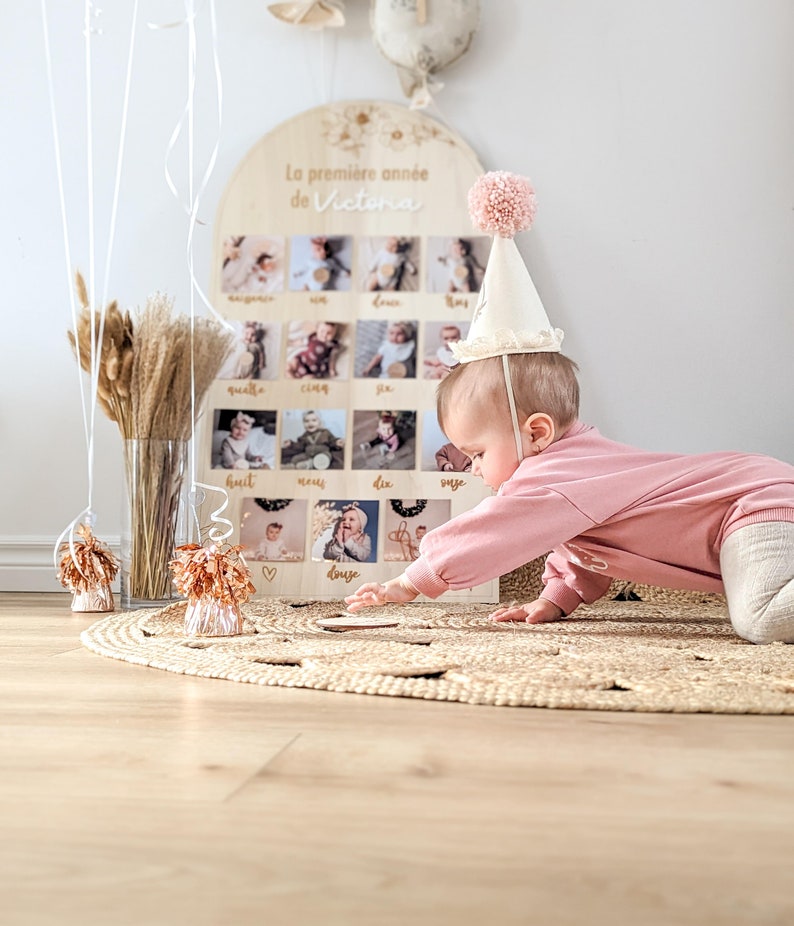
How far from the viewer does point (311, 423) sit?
1.95m

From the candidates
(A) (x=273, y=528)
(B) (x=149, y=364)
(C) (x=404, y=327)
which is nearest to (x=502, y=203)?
(C) (x=404, y=327)

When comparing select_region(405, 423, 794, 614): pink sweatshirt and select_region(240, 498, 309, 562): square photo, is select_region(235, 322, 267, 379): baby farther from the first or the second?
select_region(405, 423, 794, 614): pink sweatshirt

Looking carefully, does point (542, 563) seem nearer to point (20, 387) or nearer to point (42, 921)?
point (20, 387)

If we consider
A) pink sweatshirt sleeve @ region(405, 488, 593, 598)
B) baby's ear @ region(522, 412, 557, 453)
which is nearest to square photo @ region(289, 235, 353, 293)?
baby's ear @ region(522, 412, 557, 453)

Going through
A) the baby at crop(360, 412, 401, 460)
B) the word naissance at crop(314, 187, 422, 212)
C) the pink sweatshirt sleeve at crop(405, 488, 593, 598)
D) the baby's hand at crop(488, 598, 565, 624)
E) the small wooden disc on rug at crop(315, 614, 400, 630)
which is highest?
the word naissance at crop(314, 187, 422, 212)

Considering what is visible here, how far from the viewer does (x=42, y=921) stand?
0.39 m

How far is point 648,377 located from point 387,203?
63 cm

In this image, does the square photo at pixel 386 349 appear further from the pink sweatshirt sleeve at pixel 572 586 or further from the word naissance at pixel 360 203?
the pink sweatshirt sleeve at pixel 572 586

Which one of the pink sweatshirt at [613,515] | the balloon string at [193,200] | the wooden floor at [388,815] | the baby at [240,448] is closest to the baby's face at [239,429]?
the baby at [240,448]

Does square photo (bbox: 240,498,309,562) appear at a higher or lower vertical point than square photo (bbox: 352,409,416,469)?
lower

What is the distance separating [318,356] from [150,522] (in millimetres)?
491

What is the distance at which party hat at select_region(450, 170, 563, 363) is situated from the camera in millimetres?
1479

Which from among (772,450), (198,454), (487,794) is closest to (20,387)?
(198,454)

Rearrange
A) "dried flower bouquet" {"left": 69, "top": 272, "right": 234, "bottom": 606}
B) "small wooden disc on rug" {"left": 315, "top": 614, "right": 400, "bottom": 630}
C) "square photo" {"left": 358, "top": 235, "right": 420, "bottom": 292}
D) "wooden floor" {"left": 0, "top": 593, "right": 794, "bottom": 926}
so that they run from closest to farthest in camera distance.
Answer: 1. "wooden floor" {"left": 0, "top": 593, "right": 794, "bottom": 926}
2. "small wooden disc on rug" {"left": 315, "top": 614, "right": 400, "bottom": 630}
3. "dried flower bouquet" {"left": 69, "top": 272, "right": 234, "bottom": 606}
4. "square photo" {"left": 358, "top": 235, "right": 420, "bottom": 292}
